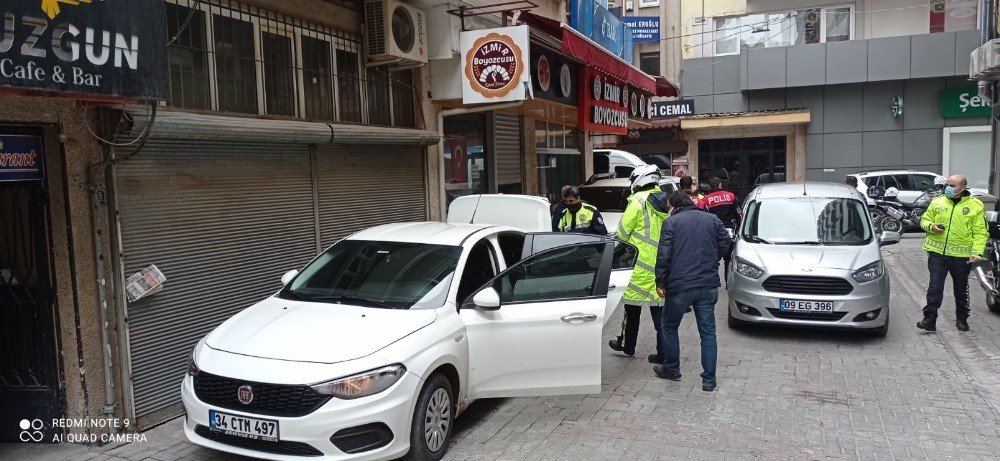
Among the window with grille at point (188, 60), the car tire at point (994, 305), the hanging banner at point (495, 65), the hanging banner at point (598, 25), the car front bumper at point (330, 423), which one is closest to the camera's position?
the car front bumper at point (330, 423)

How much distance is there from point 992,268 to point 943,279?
1556mm

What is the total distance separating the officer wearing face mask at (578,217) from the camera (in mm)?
8484

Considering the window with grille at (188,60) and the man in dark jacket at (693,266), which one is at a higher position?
the window with grille at (188,60)

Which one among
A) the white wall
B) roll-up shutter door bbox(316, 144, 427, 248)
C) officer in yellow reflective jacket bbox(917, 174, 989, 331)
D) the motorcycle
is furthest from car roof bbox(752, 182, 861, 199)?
the white wall

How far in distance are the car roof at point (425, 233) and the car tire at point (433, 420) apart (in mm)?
1245

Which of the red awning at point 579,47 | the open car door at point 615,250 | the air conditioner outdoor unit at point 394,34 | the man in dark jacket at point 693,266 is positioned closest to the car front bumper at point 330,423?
the open car door at point 615,250

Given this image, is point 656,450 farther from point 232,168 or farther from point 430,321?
point 232,168

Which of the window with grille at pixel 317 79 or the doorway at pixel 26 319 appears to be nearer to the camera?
the doorway at pixel 26 319

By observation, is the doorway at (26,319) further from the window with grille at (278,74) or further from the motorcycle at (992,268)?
the motorcycle at (992,268)

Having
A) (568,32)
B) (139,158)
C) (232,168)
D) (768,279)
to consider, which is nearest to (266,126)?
(232,168)

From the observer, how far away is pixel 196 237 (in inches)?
241

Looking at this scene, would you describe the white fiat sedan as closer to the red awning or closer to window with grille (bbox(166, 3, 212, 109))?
window with grille (bbox(166, 3, 212, 109))

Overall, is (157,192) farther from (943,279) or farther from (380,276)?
(943,279)

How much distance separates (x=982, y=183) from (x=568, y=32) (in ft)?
64.4
